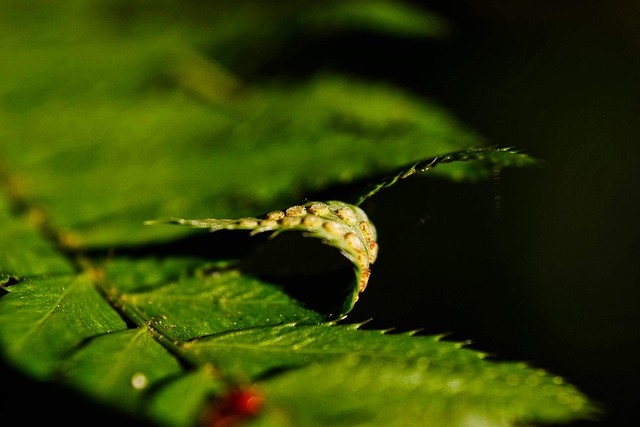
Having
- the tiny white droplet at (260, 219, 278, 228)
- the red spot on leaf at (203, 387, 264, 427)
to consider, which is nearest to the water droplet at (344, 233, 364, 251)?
the tiny white droplet at (260, 219, 278, 228)

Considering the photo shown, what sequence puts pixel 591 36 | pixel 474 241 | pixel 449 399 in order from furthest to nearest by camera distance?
pixel 591 36
pixel 474 241
pixel 449 399

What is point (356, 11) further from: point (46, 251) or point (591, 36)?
point (591, 36)

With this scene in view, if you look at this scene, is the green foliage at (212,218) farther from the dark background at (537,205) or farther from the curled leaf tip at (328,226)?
the dark background at (537,205)

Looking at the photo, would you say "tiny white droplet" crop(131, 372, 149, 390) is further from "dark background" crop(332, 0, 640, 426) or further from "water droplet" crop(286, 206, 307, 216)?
"dark background" crop(332, 0, 640, 426)

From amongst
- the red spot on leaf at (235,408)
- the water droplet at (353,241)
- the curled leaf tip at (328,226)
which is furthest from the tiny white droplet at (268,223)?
the red spot on leaf at (235,408)

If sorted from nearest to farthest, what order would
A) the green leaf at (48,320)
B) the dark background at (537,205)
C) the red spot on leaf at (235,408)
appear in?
the red spot on leaf at (235,408) → the green leaf at (48,320) → the dark background at (537,205)

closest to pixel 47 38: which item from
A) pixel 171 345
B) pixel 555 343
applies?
pixel 171 345

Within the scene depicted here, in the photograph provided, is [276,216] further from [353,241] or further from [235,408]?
[235,408]

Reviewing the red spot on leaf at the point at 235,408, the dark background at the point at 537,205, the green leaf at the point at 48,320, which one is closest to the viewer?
the red spot on leaf at the point at 235,408
